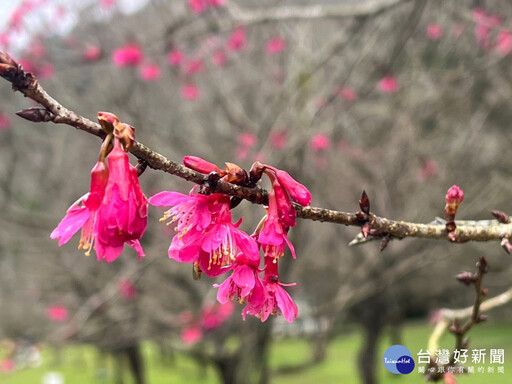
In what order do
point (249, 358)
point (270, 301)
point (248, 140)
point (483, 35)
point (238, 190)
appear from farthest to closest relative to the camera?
point (248, 140), point (249, 358), point (483, 35), point (270, 301), point (238, 190)

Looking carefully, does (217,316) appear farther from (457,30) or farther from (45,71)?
(457,30)

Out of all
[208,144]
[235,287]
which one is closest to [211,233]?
[235,287]

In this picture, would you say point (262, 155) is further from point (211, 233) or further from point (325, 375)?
point (325, 375)

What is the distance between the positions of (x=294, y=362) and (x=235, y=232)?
45.3ft

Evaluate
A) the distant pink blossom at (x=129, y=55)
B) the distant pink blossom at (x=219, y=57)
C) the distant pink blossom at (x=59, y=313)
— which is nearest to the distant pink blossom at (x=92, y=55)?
the distant pink blossom at (x=129, y=55)

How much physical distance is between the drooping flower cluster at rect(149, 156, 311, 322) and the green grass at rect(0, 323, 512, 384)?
8652mm

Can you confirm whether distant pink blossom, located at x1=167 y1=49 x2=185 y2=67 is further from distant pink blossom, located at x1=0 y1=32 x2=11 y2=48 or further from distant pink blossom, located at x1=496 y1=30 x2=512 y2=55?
distant pink blossom, located at x1=496 y1=30 x2=512 y2=55

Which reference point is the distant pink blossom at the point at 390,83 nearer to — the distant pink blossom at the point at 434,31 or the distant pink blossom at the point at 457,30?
the distant pink blossom at the point at 434,31

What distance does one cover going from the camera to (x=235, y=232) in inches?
38.8

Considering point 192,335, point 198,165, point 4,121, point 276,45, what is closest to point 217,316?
point 192,335

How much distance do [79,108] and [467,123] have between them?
4859 millimetres

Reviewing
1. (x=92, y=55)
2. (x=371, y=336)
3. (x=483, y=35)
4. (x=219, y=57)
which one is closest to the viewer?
(x=92, y=55)

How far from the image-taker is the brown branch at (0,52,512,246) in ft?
2.42

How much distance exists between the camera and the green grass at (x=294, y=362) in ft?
36.8
